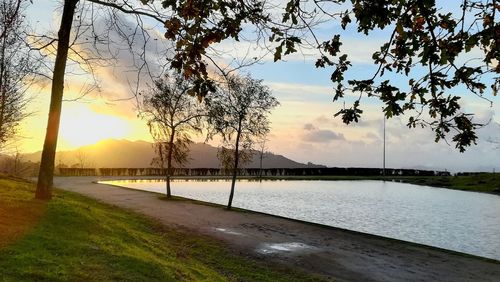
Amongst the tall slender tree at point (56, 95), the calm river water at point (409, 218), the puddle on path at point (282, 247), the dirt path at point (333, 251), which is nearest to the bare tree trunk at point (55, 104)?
the tall slender tree at point (56, 95)

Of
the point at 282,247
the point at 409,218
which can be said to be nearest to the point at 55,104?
the point at 282,247

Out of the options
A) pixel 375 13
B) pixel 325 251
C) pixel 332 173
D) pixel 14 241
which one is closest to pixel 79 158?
pixel 332 173

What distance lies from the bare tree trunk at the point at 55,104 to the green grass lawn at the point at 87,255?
2.88 feet

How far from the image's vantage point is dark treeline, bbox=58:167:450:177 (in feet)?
220

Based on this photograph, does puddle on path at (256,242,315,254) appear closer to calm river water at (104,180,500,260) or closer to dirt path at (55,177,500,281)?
dirt path at (55,177,500,281)

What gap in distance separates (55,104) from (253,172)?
2845 inches

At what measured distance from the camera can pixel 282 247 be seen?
1609 centimetres

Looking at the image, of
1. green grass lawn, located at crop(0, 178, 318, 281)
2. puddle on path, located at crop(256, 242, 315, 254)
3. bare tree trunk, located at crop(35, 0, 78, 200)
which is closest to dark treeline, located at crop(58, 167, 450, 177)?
puddle on path, located at crop(256, 242, 315, 254)

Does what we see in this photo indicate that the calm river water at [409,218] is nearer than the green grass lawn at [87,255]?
No

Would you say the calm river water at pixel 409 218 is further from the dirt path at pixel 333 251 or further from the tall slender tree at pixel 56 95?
the tall slender tree at pixel 56 95

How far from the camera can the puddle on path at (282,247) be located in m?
15.3

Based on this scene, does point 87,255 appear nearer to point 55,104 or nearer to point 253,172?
point 55,104

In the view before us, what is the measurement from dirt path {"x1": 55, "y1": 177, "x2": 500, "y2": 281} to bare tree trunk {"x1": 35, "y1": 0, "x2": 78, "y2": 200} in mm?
6275

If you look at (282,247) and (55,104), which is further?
(282,247)
